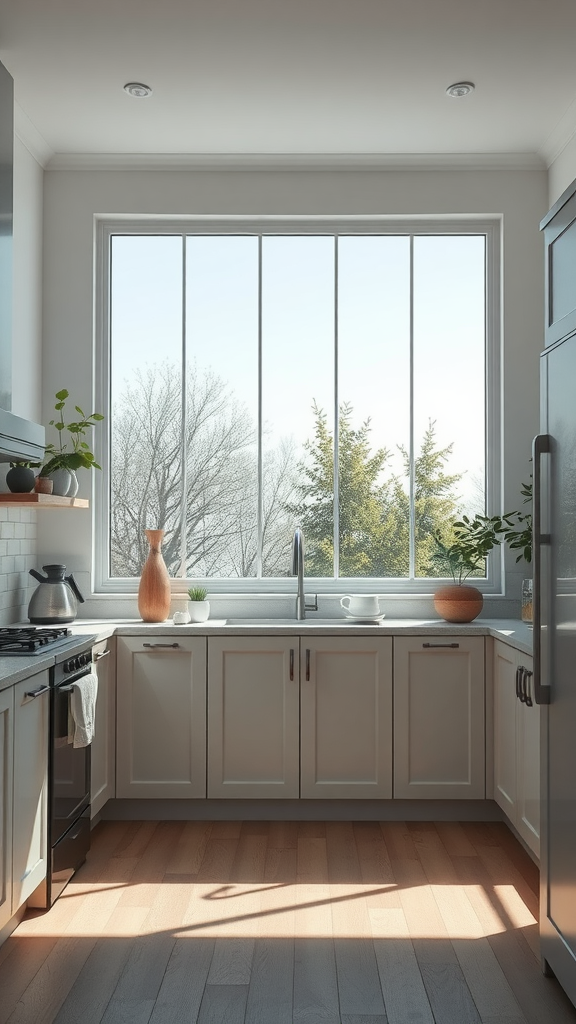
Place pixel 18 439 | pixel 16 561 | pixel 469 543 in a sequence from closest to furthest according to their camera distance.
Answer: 1. pixel 18 439
2. pixel 16 561
3. pixel 469 543

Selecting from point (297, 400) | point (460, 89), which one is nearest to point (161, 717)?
point (297, 400)

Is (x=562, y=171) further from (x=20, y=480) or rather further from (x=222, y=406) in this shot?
(x=20, y=480)

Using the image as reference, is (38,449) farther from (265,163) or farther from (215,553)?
(265,163)

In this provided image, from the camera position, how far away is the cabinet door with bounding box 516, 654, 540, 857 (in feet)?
10.0

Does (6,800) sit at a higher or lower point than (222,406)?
lower

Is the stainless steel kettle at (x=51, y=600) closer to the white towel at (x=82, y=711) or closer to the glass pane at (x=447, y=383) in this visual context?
the white towel at (x=82, y=711)

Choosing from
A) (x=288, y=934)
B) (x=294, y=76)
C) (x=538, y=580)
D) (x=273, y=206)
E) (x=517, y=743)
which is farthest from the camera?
(x=273, y=206)

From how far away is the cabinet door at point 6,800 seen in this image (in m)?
2.49

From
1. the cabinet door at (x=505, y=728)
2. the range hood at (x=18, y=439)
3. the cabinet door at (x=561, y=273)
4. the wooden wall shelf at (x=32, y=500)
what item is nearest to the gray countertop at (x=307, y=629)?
the cabinet door at (x=505, y=728)

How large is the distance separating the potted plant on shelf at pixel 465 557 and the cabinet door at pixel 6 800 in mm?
2134

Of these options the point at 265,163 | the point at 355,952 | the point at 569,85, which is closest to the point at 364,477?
the point at 265,163

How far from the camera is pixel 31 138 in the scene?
13.1 feet

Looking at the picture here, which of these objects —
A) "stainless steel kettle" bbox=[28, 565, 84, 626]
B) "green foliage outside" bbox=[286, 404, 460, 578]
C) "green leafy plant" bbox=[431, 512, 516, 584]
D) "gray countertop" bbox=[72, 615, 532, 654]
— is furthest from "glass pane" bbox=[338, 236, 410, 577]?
"stainless steel kettle" bbox=[28, 565, 84, 626]

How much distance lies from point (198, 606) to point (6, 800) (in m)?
1.55
